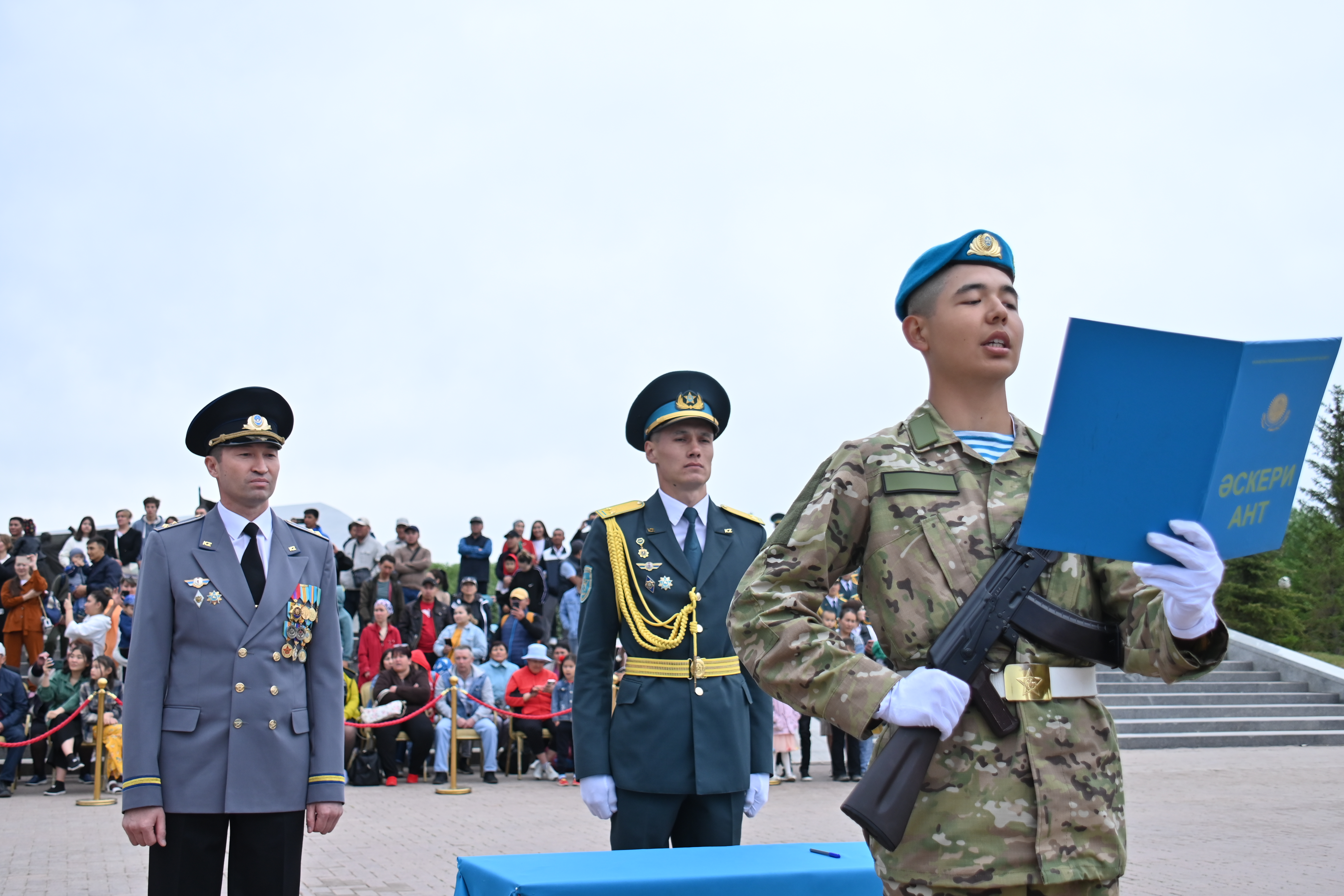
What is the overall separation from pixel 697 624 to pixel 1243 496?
246 cm

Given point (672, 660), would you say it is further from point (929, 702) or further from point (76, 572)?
point (76, 572)

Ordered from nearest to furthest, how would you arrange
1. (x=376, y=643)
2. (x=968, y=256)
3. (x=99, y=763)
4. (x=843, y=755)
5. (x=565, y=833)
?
(x=968, y=256), (x=565, y=833), (x=99, y=763), (x=843, y=755), (x=376, y=643)

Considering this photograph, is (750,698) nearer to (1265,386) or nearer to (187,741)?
(187,741)

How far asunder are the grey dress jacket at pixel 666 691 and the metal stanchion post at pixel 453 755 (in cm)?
832

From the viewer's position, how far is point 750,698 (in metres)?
4.54

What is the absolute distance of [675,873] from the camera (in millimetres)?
3477

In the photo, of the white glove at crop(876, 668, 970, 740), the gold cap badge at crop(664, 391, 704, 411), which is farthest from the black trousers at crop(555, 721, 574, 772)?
the white glove at crop(876, 668, 970, 740)

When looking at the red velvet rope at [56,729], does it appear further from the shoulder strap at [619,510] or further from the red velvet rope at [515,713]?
the shoulder strap at [619,510]

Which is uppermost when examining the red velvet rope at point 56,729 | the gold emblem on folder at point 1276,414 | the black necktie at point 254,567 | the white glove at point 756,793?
the gold emblem on folder at point 1276,414

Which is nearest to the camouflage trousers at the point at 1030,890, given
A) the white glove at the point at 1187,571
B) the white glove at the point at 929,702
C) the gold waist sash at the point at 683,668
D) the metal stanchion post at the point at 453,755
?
the white glove at the point at 929,702

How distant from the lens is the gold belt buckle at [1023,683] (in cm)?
240

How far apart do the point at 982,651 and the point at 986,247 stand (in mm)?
902

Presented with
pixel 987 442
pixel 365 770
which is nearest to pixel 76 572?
pixel 365 770

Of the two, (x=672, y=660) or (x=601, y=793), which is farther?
(x=672, y=660)
